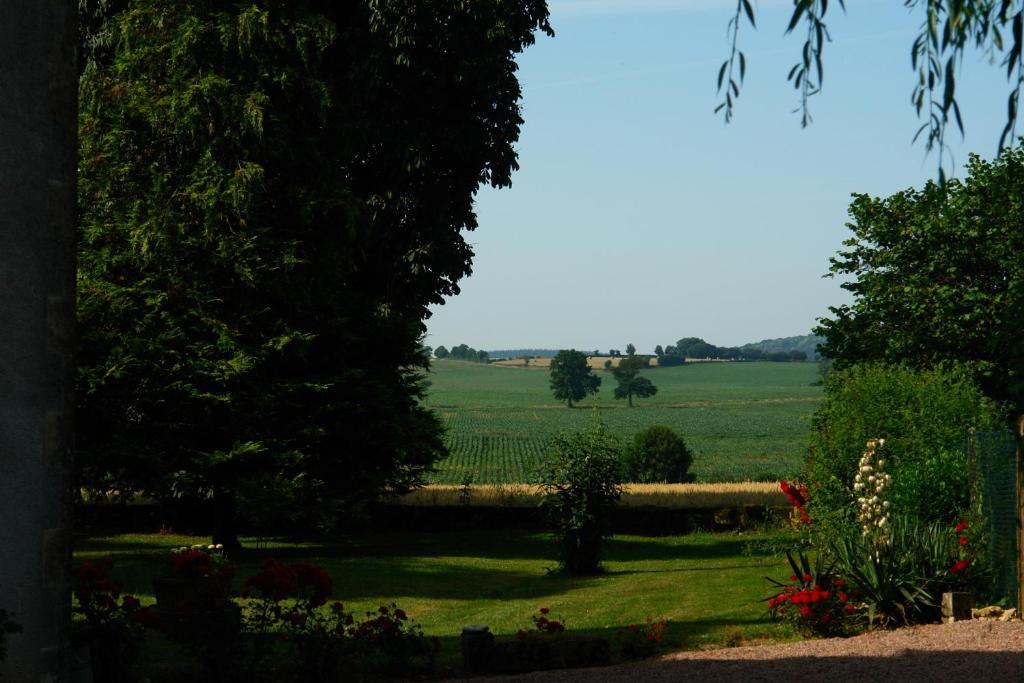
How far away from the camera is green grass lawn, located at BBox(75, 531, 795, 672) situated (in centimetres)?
1419

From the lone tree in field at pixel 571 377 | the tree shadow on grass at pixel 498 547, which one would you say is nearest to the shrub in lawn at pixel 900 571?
the tree shadow on grass at pixel 498 547

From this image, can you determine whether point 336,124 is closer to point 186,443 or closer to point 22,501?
point 186,443

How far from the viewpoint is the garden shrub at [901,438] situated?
16.0 metres

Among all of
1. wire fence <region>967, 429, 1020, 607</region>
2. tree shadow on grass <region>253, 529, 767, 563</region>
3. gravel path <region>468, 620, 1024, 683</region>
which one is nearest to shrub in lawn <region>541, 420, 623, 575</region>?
tree shadow on grass <region>253, 529, 767, 563</region>

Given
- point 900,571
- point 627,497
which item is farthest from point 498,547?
point 900,571

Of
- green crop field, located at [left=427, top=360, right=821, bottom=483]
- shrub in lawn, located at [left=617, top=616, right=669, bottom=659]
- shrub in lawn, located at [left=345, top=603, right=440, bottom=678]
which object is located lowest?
green crop field, located at [left=427, top=360, right=821, bottom=483]

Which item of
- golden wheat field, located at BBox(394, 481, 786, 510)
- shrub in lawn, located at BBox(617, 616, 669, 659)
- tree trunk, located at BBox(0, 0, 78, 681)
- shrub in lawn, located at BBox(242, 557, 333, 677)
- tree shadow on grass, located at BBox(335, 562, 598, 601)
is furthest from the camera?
golden wheat field, located at BBox(394, 481, 786, 510)

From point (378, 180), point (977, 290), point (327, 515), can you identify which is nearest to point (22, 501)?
point (327, 515)

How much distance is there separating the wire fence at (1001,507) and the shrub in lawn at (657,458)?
34349 mm

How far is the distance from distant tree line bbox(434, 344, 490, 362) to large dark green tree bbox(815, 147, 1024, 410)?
139967 mm

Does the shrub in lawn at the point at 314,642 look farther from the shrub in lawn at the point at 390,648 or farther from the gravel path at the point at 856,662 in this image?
the gravel path at the point at 856,662

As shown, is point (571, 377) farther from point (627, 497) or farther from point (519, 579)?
point (519, 579)

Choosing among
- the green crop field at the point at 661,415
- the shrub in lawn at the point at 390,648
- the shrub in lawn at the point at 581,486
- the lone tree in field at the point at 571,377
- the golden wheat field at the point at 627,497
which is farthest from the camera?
the lone tree in field at the point at 571,377

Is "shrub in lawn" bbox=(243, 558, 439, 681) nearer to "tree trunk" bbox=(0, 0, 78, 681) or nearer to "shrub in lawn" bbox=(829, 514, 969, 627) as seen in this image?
"tree trunk" bbox=(0, 0, 78, 681)
